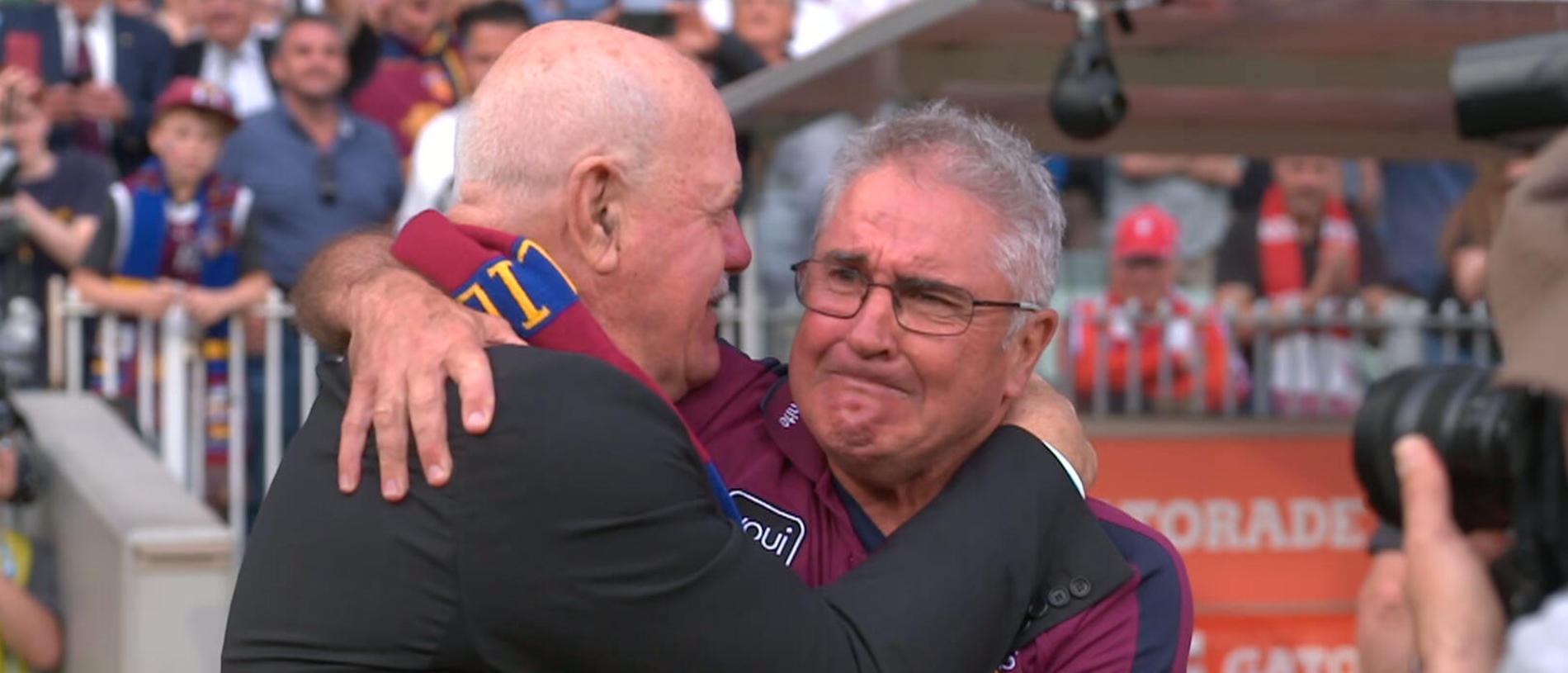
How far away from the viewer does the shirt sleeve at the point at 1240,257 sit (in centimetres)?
922

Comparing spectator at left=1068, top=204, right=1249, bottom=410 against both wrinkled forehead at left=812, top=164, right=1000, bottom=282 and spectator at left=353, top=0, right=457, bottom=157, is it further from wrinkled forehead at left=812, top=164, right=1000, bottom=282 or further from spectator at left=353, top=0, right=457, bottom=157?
wrinkled forehead at left=812, top=164, right=1000, bottom=282

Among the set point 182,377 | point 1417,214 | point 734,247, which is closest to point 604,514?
point 734,247

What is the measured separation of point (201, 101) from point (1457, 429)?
6.09 m

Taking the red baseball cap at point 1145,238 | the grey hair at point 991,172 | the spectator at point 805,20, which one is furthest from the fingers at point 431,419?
the spectator at point 805,20

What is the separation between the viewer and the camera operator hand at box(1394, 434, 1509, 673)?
7.04 feet

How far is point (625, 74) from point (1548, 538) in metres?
1.13

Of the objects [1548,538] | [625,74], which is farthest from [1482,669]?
[625,74]

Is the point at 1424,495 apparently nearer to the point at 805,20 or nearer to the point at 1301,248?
the point at 805,20

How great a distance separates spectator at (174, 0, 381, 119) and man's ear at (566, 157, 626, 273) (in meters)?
6.39

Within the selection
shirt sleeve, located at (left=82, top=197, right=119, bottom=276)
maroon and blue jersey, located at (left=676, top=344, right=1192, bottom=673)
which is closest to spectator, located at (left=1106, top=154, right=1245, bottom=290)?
shirt sleeve, located at (left=82, top=197, right=119, bottom=276)

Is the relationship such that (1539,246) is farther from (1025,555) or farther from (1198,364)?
(1198,364)

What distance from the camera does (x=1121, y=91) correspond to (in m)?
5.75

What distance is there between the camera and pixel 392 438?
7.79ft

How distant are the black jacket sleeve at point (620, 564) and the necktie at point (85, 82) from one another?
666cm
